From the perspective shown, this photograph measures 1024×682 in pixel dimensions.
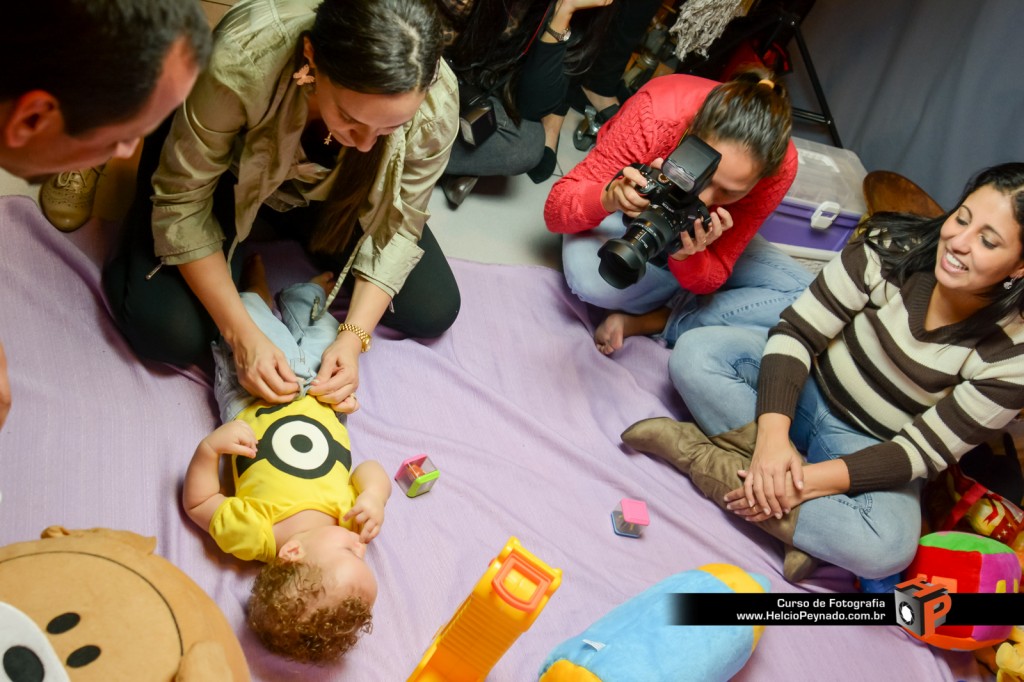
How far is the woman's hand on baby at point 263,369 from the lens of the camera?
1.21 metres

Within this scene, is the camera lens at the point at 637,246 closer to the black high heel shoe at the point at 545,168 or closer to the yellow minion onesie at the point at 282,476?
the yellow minion onesie at the point at 282,476

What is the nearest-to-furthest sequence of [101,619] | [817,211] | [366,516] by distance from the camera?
[101,619] → [366,516] → [817,211]

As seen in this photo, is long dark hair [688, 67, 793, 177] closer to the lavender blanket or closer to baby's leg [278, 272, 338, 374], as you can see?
the lavender blanket

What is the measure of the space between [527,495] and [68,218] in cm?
96

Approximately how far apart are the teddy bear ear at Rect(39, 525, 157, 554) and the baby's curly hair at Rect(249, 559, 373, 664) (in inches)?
6.1

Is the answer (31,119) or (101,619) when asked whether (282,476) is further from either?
(31,119)

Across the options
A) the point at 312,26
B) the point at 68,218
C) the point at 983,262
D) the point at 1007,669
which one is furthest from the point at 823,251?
the point at 68,218

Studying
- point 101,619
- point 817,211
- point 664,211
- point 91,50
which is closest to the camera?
point 91,50

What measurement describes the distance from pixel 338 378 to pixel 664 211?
0.63 metres

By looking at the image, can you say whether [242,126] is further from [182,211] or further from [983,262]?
[983,262]

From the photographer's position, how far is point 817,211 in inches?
77.9

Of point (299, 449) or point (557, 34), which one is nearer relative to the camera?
point (299, 449)

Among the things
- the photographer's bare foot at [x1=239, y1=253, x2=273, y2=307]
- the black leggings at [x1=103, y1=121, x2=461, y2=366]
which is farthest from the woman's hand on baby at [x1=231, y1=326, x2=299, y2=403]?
the photographer's bare foot at [x1=239, y1=253, x2=273, y2=307]

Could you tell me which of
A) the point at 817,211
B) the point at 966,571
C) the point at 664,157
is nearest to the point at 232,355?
the point at 664,157
